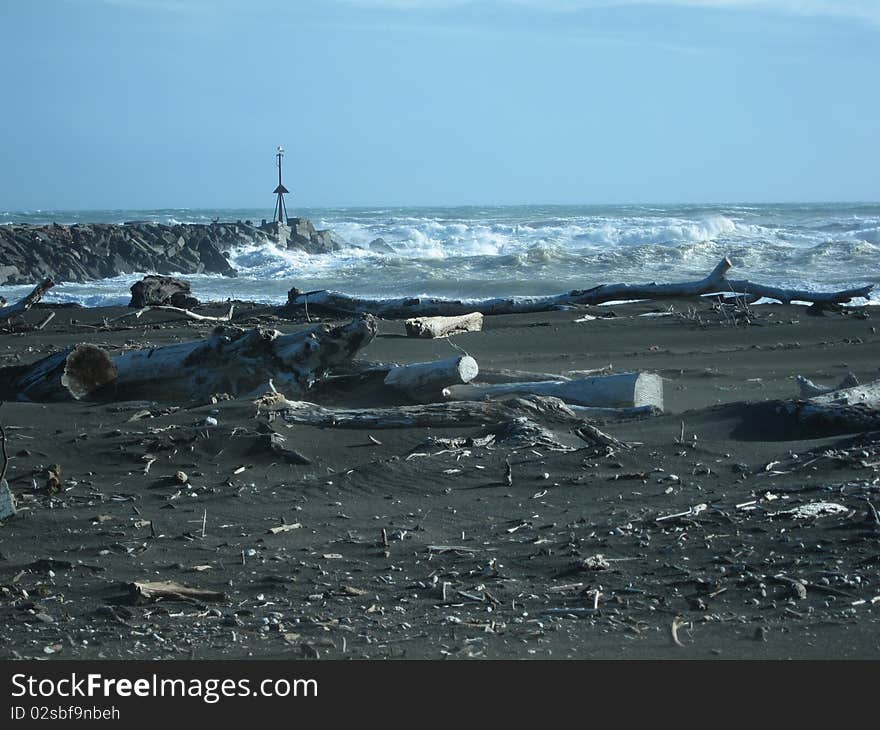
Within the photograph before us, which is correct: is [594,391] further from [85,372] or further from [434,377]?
[85,372]

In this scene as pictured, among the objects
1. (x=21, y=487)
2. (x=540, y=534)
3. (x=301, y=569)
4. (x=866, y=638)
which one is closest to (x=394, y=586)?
(x=301, y=569)

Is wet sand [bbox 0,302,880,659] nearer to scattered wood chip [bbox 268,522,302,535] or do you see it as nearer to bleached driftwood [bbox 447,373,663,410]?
scattered wood chip [bbox 268,522,302,535]

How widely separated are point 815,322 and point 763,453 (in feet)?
24.1

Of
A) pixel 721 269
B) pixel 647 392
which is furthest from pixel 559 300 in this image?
pixel 647 392

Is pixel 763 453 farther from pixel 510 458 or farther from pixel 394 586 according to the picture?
pixel 394 586

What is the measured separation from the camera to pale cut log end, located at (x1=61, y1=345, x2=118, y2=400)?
29.3ft

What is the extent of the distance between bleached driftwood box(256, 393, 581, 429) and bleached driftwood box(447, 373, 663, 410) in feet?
1.20

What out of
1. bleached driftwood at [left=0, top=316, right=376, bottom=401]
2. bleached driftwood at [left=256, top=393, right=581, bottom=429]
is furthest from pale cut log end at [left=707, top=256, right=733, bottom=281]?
bleached driftwood at [left=256, top=393, right=581, bottom=429]

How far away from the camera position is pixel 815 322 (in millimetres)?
13406

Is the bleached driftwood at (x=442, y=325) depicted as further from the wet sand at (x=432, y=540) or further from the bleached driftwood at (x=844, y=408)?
the bleached driftwood at (x=844, y=408)

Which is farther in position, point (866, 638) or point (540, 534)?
point (540, 534)

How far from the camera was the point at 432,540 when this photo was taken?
527 cm

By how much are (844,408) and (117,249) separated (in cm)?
3031

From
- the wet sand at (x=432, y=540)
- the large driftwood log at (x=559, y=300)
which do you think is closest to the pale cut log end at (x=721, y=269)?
the large driftwood log at (x=559, y=300)
